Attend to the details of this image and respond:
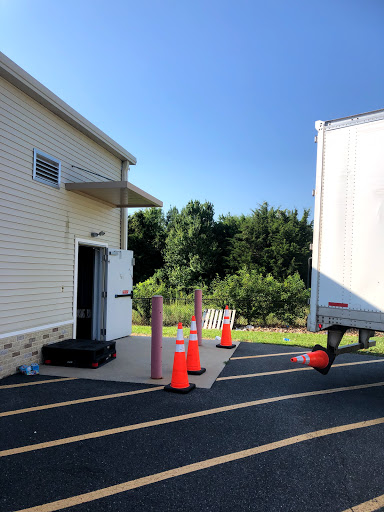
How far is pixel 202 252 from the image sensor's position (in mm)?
33250

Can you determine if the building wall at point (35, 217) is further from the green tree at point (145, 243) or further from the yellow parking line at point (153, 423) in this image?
the green tree at point (145, 243)

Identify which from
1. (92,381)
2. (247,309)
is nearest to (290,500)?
(92,381)

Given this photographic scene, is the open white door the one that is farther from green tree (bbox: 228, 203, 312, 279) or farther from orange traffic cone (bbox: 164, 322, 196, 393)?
green tree (bbox: 228, 203, 312, 279)

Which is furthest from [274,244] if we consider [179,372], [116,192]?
[179,372]

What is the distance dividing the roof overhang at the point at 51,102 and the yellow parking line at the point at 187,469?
5.80 meters

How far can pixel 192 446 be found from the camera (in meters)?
3.75

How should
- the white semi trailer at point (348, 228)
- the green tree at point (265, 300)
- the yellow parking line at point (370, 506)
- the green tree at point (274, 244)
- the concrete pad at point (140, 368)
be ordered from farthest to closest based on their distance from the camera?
the green tree at point (274, 244), the green tree at point (265, 300), the concrete pad at point (140, 368), the white semi trailer at point (348, 228), the yellow parking line at point (370, 506)

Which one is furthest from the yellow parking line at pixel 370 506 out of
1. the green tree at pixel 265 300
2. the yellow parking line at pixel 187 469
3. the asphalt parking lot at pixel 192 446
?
the green tree at pixel 265 300

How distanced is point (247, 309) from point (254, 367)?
24.6ft

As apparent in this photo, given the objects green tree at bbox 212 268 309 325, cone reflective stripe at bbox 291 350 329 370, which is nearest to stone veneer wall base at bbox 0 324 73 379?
cone reflective stripe at bbox 291 350 329 370

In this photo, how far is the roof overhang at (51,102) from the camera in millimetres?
5867

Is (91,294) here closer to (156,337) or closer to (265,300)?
(156,337)

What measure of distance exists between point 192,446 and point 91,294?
5.99 m

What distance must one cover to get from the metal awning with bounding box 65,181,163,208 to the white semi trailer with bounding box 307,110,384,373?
3666mm
